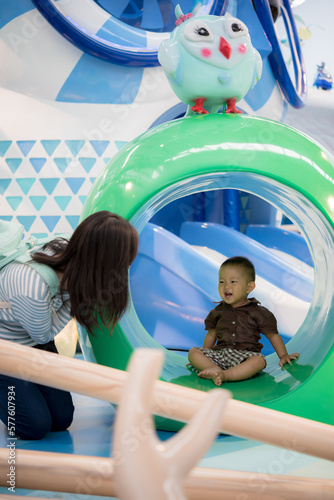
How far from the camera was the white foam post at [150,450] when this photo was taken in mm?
502

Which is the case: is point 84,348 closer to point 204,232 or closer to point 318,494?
point 318,494

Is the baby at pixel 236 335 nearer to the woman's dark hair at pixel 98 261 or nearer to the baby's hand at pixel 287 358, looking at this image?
the baby's hand at pixel 287 358

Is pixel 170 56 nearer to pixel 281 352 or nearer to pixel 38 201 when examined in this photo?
pixel 281 352

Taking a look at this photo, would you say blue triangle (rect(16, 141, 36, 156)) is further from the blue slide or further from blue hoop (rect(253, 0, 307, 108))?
blue hoop (rect(253, 0, 307, 108))

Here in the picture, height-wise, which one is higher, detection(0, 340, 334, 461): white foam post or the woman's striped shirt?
detection(0, 340, 334, 461): white foam post

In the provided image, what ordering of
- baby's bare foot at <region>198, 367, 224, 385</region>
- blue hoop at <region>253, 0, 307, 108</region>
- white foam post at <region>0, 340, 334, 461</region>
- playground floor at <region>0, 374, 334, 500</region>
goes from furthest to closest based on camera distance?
blue hoop at <region>253, 0, 307, 108</region>
baby's bare foot at <region>198, 367, 224, 385</region>
playground floor at <region>0, 374, 334, 500</region>
white foam post at <region>0, 340, 334, 461</region>

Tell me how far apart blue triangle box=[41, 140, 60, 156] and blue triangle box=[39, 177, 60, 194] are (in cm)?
16

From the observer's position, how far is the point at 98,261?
4.67 feet

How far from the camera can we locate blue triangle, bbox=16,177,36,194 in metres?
3.39

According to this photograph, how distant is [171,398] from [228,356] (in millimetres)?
1088

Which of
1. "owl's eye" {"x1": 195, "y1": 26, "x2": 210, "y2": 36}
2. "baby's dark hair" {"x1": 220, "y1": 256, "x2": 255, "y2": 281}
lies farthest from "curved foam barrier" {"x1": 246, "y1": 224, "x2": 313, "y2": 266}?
"owl's eye" {"x1": 195, "y1": 26, "x2": 210, "y2": 36}

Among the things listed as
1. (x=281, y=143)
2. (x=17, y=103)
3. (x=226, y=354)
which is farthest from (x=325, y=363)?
(x=17, y=103)

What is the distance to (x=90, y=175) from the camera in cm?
350

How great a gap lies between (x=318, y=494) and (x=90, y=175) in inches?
112
